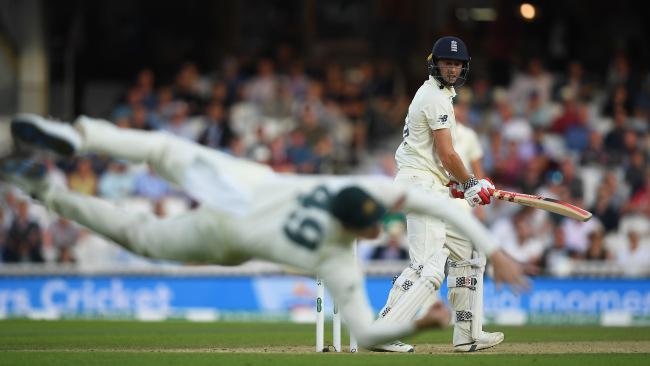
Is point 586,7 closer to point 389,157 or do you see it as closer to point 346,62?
point 346,62

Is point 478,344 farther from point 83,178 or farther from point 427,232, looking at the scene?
point 83,178

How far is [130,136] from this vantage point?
27.5 ft

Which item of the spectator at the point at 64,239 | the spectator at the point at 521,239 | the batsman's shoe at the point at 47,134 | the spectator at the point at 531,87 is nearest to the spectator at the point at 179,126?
the spectator at the point at 64,239

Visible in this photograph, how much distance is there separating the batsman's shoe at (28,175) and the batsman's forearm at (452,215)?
2.35m

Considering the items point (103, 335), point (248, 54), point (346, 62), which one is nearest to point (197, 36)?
point (248, 54)

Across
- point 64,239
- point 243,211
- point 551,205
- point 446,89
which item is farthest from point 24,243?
point 243,211

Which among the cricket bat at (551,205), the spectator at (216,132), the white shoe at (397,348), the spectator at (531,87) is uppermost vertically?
the spectator at (531,87)

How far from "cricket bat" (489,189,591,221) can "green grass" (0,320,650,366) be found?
107 cm

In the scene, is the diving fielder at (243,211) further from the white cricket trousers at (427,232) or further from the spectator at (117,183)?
the spectator at (117,183)

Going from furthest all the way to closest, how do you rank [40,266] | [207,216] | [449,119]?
[40,266]
[449,119]
[207,216]

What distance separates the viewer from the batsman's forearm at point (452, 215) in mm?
7895

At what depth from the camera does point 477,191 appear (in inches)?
404

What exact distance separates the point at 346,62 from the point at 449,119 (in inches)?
547

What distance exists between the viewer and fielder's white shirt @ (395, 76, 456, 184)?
10477 mm
